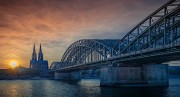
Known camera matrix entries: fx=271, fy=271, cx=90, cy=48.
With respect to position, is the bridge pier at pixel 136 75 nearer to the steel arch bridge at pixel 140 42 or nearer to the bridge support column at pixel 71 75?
the steel arch bridge at pixel 140 42

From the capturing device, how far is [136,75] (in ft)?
270

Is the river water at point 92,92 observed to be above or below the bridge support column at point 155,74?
below

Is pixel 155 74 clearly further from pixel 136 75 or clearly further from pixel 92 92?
pixel 92 92

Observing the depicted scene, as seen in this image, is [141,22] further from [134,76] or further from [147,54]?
[134,76]

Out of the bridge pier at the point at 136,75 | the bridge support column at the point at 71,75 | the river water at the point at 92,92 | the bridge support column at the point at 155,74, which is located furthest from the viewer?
the bridge support column at the point at 71,75

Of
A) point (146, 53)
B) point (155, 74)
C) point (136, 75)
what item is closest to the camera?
point (146, 53)

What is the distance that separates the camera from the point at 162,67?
85312 mm

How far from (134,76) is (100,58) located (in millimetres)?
23460

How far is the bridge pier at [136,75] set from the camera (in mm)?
80438

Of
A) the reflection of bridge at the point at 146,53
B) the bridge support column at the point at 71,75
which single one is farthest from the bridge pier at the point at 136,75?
the bridge support column at the point at 71,75

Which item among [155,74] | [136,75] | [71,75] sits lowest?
[71,75]

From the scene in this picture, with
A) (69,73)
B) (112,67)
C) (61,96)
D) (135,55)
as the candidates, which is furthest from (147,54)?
(69,73)

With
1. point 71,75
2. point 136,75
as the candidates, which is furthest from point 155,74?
point 71,75

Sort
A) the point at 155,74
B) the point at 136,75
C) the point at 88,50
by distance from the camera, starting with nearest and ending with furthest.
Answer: the point at 136,75
the point at 155,74
the point at 88,50
